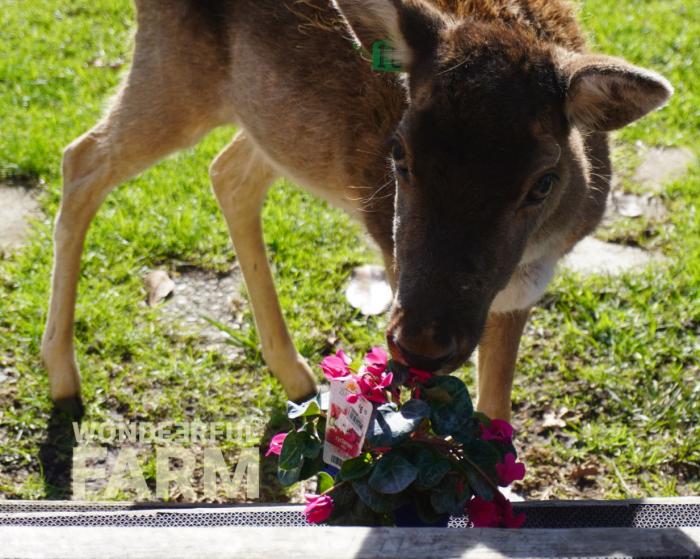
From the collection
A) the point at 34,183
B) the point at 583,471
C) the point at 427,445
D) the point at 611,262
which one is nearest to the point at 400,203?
the point at 427,445

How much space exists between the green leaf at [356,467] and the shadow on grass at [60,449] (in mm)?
1850

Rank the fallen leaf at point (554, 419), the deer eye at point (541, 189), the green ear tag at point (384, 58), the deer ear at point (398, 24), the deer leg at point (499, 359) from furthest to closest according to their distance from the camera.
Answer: the fallen leaf at point (554, 419)
the deer leg at point (499, 359)
the green ear tag at point (384, 58)
the deer ear at point (398, 24)
the deer eye at point (541, 189)

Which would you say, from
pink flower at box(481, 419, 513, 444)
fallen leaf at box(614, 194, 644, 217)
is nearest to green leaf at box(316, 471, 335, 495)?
pink flower at box(481, 419, 513, 444)

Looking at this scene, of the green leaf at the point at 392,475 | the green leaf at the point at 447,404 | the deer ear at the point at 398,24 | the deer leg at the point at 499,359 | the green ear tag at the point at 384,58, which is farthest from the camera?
the deer leg at the point at 499,359

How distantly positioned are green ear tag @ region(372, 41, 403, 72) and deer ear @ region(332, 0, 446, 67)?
1 cm

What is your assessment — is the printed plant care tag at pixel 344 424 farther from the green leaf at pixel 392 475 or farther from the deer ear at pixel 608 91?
the deer ear at pixel 608 91

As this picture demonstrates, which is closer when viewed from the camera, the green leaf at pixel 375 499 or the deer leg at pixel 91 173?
the green leaf at pixel 375 499

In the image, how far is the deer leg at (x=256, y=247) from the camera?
467 centimetres

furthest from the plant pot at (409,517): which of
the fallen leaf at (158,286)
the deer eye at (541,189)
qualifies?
the fallen leaf at (158,286)

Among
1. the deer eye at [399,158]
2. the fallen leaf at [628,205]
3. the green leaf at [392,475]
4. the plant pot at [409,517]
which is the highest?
the fallen leaf at [628,205]

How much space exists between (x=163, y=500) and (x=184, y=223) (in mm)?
1977

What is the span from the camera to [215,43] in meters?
4.40

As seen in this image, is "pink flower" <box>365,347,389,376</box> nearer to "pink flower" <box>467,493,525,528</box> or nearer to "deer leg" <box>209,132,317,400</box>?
"pink flower" <box>467,493,525,528</box>

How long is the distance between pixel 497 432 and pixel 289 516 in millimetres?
762
